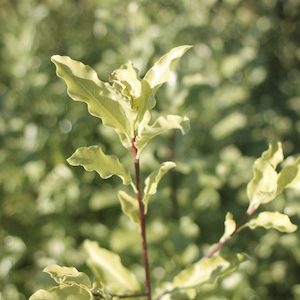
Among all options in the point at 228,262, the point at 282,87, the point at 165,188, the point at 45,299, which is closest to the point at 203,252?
the point at 165,188

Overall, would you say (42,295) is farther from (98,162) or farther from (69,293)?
(98,162)

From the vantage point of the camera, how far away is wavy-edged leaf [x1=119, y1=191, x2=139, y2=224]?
116cm

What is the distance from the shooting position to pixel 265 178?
1.15 metres

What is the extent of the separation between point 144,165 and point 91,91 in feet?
3.49

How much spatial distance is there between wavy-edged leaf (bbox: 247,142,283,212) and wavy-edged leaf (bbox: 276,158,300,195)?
24mm

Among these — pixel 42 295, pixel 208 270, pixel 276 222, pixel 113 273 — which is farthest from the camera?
pixel 113 273

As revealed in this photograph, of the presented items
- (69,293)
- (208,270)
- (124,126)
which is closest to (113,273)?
(208,270)

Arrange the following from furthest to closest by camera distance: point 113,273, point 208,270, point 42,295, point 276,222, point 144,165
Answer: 1. point 144,165
2. point 113,273
3. point 208,270
4. point 276,222
5. point 42,295

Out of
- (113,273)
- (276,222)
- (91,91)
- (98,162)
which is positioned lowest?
(113,273)

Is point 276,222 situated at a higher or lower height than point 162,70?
lower

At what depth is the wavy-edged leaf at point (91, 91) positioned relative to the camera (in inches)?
36.9

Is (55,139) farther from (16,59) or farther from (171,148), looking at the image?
(16,59)

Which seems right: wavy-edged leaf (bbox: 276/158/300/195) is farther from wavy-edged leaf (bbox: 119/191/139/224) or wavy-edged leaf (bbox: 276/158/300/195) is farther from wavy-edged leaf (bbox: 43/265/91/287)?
wavy-edged leaf (bbox: 43/265/91/287)

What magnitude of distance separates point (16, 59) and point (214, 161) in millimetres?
1034
